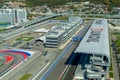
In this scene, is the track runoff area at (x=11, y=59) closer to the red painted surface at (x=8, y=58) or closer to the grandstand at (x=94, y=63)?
the red painted surface at (x=8, y=58)

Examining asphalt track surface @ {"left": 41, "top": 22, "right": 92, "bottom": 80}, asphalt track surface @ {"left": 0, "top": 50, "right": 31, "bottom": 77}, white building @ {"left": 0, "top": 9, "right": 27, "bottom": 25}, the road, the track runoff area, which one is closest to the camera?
asphalt track surface @ {"left": 41, "top": 22, "right": 92, "bottom": 80}

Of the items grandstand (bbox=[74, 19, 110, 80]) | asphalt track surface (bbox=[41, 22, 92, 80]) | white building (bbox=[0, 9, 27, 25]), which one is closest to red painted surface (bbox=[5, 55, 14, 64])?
asphalt track surface (bbox=[41, 22, 92, 80])

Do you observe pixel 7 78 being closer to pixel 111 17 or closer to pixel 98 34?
pixel 98 34

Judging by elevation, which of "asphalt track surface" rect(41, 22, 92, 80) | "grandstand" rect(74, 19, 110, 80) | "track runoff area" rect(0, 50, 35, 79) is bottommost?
"asphalt track surface" rect(41, 22, 92, 80)

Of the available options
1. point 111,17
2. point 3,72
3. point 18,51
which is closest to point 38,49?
point 18,51

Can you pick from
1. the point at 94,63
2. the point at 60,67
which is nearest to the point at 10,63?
the point at 60,67

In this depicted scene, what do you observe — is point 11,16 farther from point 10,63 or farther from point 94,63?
point 94,63

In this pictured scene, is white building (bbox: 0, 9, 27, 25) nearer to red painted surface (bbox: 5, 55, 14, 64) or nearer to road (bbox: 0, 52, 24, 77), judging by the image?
road (bbox: 0, 52, 24, 77)

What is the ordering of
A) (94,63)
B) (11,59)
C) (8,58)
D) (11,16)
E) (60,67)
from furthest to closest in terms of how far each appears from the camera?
(11,16) < (8,58) < (11,59) < (60,67) < (94,63)

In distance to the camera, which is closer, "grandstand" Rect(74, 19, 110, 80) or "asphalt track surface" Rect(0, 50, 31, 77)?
"grandstand" Rect(74, 19, 110, 80)
